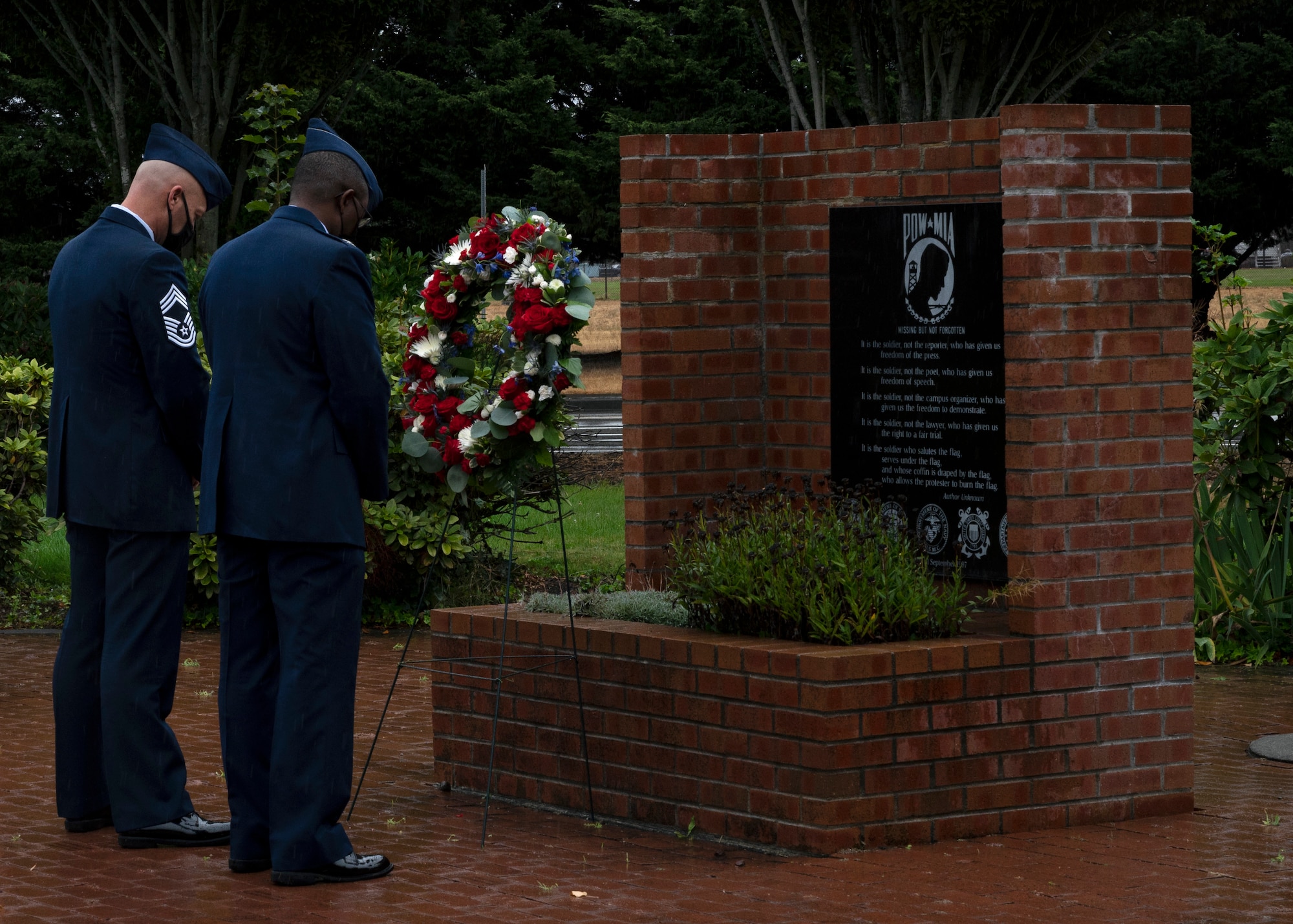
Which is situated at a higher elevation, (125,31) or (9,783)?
(125,31)

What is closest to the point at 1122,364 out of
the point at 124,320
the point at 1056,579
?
the point at 1056,579

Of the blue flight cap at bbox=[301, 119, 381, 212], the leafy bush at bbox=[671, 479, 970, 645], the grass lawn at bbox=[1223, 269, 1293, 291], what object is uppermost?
the grass lawn at bbox=[1223, 269, 1293, 291]

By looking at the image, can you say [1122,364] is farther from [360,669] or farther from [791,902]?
[360,669]

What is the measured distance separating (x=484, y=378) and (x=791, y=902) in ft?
7.32

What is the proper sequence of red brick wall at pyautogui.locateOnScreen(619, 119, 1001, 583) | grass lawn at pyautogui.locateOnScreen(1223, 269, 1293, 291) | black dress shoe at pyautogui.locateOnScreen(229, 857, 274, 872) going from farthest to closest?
1. grass lawn at pyautogui.locateOnScreen(1223, 269, 1293, 291)
2. red brick wall at pyautogui.locateOnScreen(619, 119, 1001, 583)
3. black dress shoe at pyautogui.locateOnScreen(229, 857, 274, 872)

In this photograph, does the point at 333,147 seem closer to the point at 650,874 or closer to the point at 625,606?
the point at 625,606

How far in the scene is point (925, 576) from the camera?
5824mm

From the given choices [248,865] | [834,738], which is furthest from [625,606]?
[248,865]

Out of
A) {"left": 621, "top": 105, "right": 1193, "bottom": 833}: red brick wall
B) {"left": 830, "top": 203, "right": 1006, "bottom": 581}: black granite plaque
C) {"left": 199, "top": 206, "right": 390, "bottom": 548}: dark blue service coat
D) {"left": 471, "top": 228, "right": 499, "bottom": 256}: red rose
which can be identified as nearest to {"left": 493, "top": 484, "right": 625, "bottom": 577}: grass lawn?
{"left": 830, "top": 203, "right": 1006, "bottom": 581}: black granite plaque

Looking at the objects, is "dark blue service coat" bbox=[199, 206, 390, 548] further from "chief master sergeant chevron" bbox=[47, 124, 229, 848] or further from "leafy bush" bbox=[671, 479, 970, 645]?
"leafy bush" bbox=[671, 479, 970, 645]

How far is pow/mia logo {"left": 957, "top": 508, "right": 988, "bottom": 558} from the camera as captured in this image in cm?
621

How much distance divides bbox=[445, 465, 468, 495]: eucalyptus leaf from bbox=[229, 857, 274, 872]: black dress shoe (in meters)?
1.36

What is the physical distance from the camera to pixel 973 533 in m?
6.25

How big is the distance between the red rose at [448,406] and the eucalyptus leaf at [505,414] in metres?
0.23
